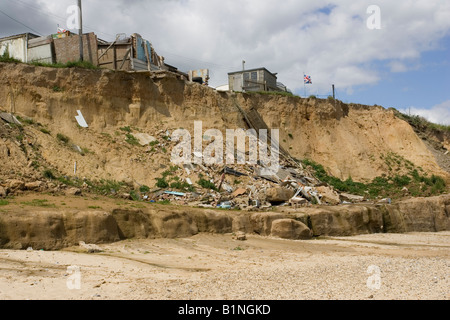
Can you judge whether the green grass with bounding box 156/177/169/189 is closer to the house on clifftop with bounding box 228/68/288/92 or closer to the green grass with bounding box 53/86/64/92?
the green grass with bounding box 53/86/64/92

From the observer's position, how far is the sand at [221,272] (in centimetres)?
721

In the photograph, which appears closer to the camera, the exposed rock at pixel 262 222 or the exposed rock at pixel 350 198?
the exposed rock at pixel 262 222

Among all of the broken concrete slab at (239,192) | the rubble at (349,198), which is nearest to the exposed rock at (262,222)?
the broken concrete slab at (239,192)

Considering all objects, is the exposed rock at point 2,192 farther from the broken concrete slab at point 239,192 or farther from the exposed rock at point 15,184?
the broken concrete slab at point 239,192

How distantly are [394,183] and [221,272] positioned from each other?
65.1 ft

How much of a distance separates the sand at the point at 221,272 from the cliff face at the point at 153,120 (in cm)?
600

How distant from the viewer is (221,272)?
9203 mm

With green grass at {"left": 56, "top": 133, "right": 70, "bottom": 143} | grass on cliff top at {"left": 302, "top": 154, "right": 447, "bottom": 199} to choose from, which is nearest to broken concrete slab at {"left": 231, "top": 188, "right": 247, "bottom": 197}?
green grass at {"left": 56, "top": 133, "right": 70, "bottom": 143}

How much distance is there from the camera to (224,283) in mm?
8055

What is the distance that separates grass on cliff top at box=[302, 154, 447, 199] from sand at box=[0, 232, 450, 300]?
34.8ft

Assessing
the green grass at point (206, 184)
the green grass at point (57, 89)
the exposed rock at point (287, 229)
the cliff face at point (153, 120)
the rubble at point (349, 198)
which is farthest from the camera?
the rubble at point (349, 198)

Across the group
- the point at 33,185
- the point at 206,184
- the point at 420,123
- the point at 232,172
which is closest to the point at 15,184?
the point at 33,185

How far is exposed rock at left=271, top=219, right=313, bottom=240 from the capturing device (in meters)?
14.9

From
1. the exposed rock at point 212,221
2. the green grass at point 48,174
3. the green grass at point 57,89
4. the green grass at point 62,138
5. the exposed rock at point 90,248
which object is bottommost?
the exposed rock at point 90,248
